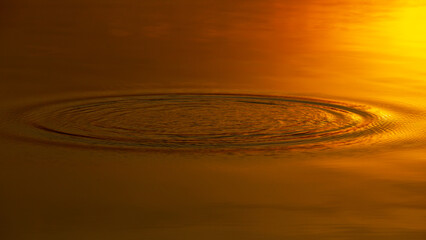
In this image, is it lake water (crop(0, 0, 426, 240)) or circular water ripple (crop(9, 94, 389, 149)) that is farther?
circular water ripple (crop(9, 94, 389, 149))

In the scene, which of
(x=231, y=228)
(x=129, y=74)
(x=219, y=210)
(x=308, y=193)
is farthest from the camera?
(x=129, y=74)

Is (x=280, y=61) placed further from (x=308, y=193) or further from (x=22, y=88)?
(x=308, y=193)

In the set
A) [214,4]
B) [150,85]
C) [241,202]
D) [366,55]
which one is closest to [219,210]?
[241,202]

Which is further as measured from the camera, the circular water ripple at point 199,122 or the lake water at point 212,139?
the circular water ripple at point 199,122

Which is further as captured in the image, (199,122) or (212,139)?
(199,122)
